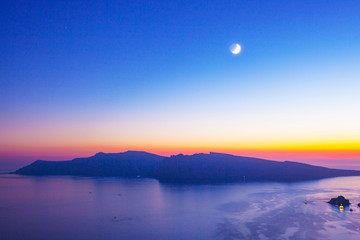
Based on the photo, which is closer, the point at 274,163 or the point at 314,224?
the point at 314,224

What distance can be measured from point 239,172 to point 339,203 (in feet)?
396

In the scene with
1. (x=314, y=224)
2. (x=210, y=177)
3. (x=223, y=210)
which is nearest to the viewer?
(x=314, y=224)

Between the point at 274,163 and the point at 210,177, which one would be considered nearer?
the point at 210,177

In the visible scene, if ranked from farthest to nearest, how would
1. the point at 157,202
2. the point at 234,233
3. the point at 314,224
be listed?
the point at 157,202, the point at 314,224, the point at 234,233

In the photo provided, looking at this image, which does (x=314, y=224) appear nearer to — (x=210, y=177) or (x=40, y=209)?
(x=40, y=209)

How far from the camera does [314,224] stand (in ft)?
137

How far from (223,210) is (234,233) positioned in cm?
1957

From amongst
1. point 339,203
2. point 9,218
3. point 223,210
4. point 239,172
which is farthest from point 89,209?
point 239,172

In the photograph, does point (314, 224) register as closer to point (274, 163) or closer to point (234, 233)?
point (234, 233)

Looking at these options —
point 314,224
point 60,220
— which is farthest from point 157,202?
point 314,224

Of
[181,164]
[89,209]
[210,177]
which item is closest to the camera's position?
[89,209]

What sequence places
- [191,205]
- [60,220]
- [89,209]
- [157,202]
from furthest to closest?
1. [157,202]
2. [191,205]
3. [89,209]
4. [60,220]

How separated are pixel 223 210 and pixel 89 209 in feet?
105

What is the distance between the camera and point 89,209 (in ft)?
196
